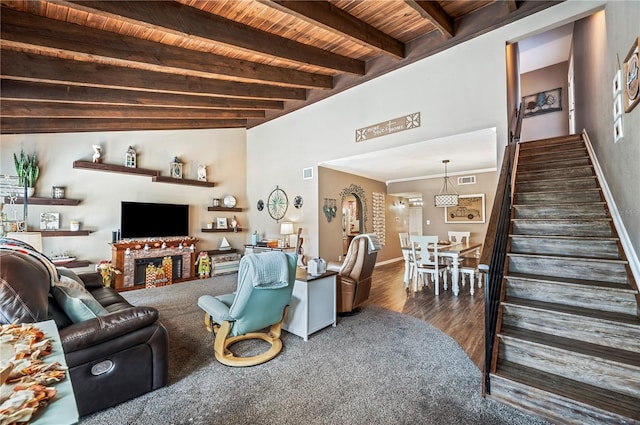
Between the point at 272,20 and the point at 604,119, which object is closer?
the point at 604,119

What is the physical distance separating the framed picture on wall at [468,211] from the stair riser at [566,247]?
459cm

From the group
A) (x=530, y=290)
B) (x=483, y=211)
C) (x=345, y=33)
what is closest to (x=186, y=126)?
(x=345, y=33)

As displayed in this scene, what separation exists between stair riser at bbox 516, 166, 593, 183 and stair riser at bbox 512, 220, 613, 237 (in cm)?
94

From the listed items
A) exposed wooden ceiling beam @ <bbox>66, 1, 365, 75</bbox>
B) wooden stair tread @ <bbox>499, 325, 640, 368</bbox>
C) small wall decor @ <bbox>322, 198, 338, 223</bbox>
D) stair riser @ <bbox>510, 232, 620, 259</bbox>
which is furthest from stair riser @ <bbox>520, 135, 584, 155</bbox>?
small wall decor @ <bbox>322, 198, 338, 223</bbox>

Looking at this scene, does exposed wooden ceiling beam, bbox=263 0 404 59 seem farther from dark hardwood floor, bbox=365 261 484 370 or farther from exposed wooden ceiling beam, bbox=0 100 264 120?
dark hardwood floor, bbox=365 261 484 370

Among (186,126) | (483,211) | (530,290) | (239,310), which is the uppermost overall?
(186,126)

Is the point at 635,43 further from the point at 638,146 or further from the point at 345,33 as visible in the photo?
the point at 345,33

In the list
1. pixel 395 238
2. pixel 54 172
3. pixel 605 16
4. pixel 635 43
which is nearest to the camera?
pixel 635 43

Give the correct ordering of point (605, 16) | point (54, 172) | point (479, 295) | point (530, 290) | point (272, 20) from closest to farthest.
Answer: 1. point (530, 290)
2. point (605, 16)
3. point (272, 20)
4. point (479, 295)
5. point (54, 172)

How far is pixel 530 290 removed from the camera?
239 cm

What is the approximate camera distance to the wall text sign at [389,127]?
4352 millimetres

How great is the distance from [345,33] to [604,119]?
3110 millimetres

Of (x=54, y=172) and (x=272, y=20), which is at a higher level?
(x=272, y=20)

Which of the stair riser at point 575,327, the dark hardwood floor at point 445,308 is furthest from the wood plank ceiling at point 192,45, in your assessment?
the dark hardwood floor at point 445,308
